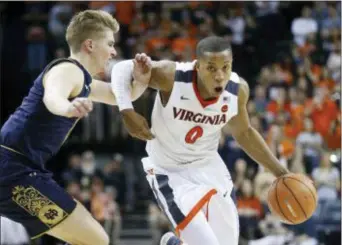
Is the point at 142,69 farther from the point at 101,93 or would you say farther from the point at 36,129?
the point at 36,129

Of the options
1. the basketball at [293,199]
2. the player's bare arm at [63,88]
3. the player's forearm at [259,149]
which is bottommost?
the basketball at [293,199]

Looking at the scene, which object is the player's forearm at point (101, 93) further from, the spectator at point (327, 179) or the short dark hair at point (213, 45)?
the spectator at point (327, 179)

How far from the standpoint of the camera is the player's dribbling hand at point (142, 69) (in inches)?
223

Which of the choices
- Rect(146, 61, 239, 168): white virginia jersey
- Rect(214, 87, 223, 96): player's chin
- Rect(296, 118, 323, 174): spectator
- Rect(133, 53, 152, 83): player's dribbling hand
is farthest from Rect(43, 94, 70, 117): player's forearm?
Rect(296, 118, 323, 174): spectator

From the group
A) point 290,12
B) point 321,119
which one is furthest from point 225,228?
point 290,12

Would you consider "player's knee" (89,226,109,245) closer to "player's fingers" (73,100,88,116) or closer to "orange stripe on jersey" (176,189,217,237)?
"orange stripe on jersey" (176,189,217,237)

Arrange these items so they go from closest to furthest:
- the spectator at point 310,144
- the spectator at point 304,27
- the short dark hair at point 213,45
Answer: the short dark hair at point 213,45 → the spectator at point 310,144 → the spectator at point 304,27

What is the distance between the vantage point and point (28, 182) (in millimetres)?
5336

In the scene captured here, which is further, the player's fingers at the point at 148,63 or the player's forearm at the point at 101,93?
the player's forearm at the point at 101,93

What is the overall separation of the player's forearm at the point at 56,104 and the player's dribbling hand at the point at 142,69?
87 cm

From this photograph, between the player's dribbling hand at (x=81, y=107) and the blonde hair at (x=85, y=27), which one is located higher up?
the blonde hair at (x=85, y=27)

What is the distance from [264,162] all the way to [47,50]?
880 cm

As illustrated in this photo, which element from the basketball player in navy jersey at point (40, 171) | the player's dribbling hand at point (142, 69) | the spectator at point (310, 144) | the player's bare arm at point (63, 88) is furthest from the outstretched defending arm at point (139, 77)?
the spectator at point (310, 144)

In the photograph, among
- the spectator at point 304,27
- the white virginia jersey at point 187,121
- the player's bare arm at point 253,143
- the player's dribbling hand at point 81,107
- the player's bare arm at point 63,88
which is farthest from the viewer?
the spectator at point 304,27
